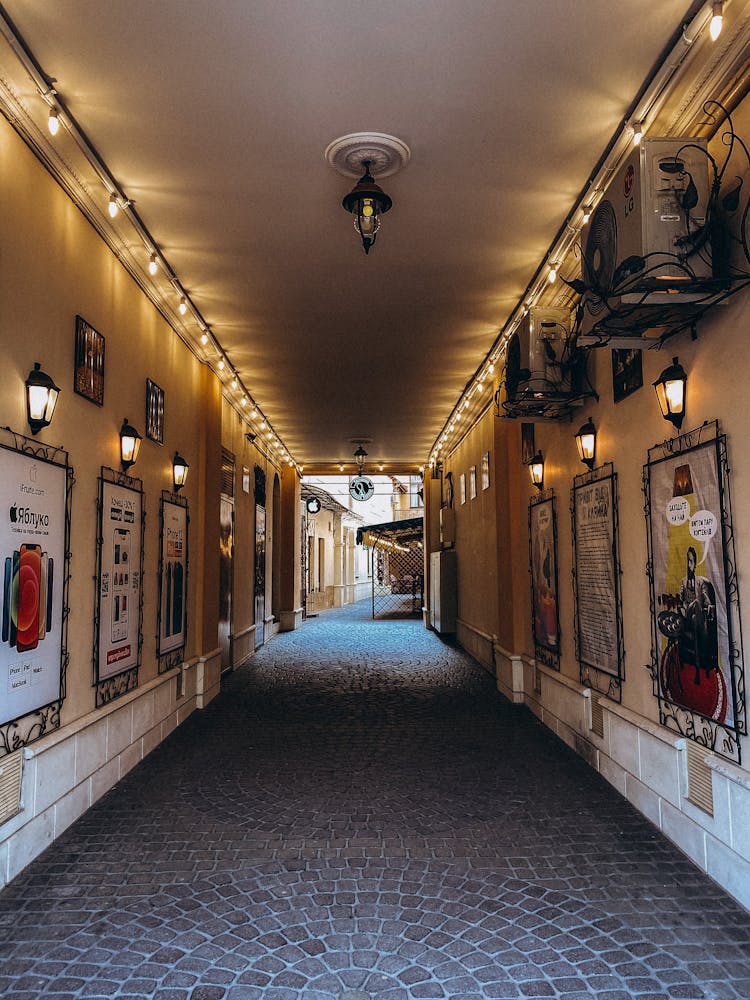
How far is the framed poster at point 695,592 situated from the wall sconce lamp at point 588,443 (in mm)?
868

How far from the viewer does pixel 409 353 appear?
719 cm

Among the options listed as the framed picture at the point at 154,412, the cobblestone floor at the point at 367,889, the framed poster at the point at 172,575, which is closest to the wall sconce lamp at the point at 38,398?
the framed picture at the point at 154,412

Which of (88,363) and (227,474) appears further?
(227,474)

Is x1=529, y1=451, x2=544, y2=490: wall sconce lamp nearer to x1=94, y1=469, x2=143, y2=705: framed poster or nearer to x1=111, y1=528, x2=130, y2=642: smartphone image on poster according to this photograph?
x1=94, y1=469, x2=143, y2=705: framed poster

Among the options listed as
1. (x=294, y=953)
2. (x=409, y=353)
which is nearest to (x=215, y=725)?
(x=294, y=953)

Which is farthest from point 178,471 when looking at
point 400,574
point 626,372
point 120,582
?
point 400,574

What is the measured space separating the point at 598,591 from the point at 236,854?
2823 mm

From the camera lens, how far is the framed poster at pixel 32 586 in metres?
3.11

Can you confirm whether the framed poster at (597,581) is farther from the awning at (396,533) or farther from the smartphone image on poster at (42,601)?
the awning at (396,533)

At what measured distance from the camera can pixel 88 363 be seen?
13.6 ft

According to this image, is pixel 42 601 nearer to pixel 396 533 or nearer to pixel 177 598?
pixel 177 598

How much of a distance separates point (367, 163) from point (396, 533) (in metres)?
15.2

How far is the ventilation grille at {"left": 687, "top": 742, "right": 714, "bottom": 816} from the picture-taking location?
3.09 meters

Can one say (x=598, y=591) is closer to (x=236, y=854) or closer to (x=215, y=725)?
(x=236, y=854)
